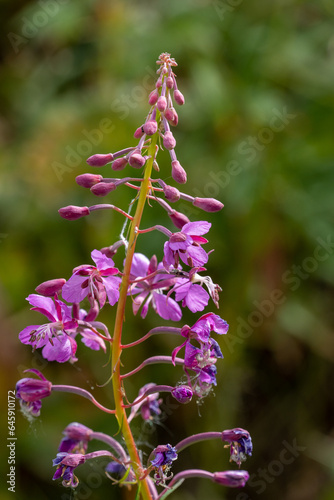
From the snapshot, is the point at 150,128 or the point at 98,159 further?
the point at 98,159

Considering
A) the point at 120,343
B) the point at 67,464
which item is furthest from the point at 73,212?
the point at 67,464

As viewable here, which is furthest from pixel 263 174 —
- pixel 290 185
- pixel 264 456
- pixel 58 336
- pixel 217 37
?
pixel 58 336

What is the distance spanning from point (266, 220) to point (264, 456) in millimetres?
1913

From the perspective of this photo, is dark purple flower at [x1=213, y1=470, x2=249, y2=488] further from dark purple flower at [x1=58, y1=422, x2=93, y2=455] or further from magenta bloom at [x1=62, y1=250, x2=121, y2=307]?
magenta bloom at [x1=62, y1=250, x2=121, y2=307]

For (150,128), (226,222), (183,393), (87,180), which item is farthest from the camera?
(226,222)

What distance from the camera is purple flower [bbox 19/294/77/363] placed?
1875 mm

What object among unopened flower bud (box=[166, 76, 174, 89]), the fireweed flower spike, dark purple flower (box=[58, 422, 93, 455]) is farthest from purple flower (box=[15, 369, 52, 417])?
unopened flower bud (box=[166, 76, 174, 89])

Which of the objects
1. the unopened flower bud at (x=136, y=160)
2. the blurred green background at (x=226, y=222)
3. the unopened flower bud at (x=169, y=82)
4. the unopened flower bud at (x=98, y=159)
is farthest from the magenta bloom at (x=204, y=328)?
the blurred green background at (x=226, y=222)

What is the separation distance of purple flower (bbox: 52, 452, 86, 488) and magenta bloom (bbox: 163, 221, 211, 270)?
0.63 meters

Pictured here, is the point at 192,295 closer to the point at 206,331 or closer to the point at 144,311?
the point at 206,331

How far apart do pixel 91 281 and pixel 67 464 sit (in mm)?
550

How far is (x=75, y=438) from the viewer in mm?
2047

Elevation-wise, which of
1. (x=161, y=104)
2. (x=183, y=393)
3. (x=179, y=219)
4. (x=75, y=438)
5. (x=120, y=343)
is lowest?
(x=75, y=438)

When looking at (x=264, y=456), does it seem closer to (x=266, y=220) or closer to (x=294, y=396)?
(x=294, y=396)
